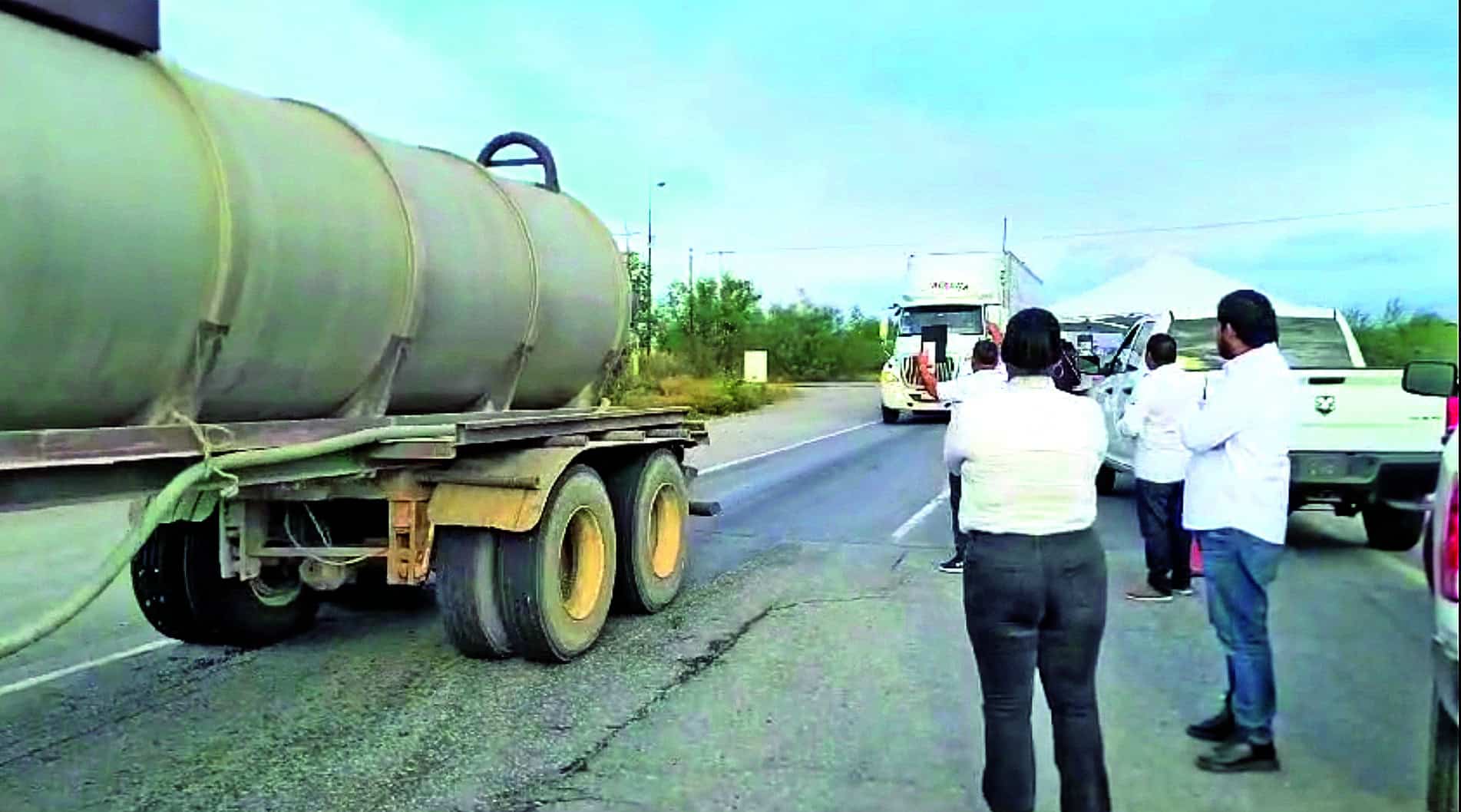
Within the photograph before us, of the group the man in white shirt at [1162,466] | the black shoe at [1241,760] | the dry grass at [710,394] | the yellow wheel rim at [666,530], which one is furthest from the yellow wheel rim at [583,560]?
the dry grass at [710,394]

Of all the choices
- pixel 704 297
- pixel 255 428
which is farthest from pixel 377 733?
pixel 704 297

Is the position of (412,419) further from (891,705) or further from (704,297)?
(704,297)

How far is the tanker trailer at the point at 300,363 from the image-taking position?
14.6ft

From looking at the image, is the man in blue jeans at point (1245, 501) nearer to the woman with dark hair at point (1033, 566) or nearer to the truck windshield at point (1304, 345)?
the woman with dark hair at point (1033, 566)

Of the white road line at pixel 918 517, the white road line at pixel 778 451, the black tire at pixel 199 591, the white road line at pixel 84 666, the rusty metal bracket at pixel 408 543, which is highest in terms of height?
the rusty metal bracket at pixel 408 543

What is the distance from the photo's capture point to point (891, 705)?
6.14m

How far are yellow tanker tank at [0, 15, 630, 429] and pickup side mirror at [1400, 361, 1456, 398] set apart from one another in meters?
4.26

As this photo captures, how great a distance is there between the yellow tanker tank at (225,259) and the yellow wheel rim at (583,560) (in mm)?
870

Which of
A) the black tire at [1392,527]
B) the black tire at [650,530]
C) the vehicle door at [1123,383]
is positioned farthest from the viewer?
the vehicle door at [1123,383]

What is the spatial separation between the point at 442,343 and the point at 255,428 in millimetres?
1456

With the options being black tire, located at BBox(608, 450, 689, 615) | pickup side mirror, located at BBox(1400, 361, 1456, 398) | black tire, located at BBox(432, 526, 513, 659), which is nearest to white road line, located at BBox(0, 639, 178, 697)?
black tire, located at BBox(432, 526, 513, 659)

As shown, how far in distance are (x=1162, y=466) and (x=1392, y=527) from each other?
354 cm

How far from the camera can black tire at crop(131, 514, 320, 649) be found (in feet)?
22.9

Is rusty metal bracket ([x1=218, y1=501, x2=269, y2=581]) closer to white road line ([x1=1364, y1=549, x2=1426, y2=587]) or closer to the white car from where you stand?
the white car
